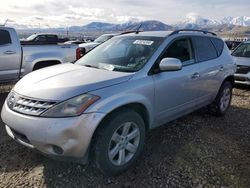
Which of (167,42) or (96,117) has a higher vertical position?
(167,42)

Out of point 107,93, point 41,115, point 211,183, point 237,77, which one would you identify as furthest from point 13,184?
point 237,77

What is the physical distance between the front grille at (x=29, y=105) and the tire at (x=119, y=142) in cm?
63

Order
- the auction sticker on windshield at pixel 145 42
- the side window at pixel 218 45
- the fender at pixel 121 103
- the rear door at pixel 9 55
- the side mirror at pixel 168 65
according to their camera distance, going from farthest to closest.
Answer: the rear door at pixel 9 55 < the side window at pixel 218 45 < the auction sticker on windshield at pixel 145 42 < the side mirror at pixel 168 65 < the fender at pixel 121 103

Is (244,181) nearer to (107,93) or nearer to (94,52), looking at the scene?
(107,93)

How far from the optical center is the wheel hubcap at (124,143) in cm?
323

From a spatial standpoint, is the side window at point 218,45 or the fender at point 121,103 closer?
the fender at point 121,103

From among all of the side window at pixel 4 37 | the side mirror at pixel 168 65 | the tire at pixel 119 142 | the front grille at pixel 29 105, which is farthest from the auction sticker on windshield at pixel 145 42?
the side window at pixel 4 37

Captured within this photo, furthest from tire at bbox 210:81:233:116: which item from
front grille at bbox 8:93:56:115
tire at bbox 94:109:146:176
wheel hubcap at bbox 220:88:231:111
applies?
front grille at bbox 8:93:56:115

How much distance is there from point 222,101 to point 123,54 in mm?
2573

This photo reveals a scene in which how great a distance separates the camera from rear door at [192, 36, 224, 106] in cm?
470

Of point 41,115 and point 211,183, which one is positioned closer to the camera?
point 41,115

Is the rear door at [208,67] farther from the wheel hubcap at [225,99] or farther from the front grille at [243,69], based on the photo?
the front grille at [243,69]

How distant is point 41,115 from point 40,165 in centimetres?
99

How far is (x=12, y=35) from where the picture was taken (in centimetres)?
669
